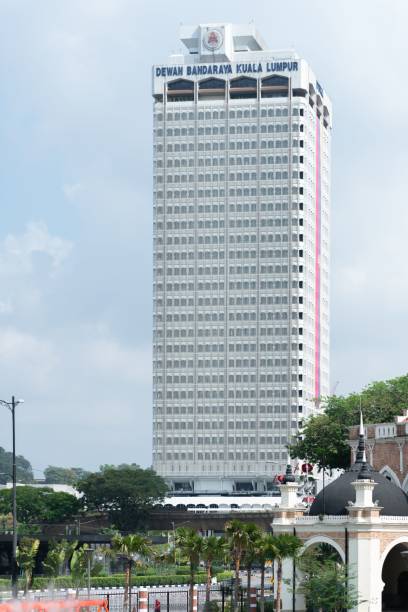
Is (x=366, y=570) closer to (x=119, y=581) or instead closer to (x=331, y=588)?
(x=331, y=588)

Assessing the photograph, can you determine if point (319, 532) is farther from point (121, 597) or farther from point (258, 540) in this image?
point (121, 597)

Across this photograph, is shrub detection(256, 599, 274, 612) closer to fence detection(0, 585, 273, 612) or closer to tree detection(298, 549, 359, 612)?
fence detection(0, 585, 273, 612)

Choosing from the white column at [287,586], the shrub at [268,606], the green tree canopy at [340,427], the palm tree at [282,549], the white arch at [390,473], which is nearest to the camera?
the palm tree at [282,549]

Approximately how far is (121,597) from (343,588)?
3189 centimetres

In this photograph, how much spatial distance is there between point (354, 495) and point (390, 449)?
12582 mm

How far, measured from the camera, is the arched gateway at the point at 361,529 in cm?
8906

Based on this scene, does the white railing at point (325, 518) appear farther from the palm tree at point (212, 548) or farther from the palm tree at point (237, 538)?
the palm tree at point (212, 548)

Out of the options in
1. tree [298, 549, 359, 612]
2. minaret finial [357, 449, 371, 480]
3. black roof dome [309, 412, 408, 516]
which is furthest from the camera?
black roof dome [309, 412, 408, 516]

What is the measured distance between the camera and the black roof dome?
3671 inches

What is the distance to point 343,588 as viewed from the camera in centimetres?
8750

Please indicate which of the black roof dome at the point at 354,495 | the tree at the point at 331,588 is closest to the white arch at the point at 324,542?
the tree at the point at 331,588

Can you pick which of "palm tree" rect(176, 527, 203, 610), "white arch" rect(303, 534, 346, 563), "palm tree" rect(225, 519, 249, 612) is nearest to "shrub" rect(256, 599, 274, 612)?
"white arch" rect(303, 534, 346, 563)

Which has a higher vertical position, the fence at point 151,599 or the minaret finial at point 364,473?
the minaret finial at point 364,473

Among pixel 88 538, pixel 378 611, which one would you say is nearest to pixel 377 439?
pixel 378 611
